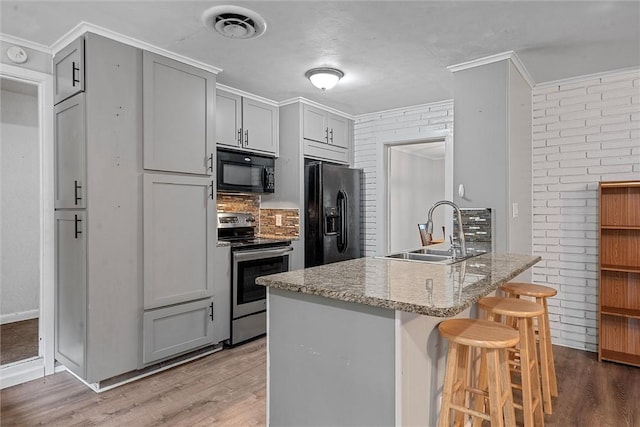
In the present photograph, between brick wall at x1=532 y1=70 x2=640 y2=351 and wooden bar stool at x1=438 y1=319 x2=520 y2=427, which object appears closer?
wooden bar stool at x1=438 y1=319 x2=520 y2=427

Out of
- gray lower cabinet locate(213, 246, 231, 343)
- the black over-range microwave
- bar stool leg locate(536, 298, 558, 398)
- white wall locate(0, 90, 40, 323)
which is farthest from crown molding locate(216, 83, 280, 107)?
bar stool leg locate(536, 298, 558, 398)

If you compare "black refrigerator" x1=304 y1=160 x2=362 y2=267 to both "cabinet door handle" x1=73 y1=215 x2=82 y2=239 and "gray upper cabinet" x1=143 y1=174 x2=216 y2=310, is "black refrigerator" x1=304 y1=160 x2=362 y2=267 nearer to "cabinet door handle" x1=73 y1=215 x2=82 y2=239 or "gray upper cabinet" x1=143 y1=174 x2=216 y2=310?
"gray upper cabinet" x1=143 y1=174 x2=216 y2=310

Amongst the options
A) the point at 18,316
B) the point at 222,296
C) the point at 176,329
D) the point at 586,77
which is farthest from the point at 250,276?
the point at 586,77

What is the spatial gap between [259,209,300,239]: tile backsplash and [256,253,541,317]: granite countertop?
1953mm

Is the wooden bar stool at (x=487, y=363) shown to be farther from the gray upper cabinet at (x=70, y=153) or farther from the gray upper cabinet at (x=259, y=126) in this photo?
the gray upper cabinet at (x=259, y=126)

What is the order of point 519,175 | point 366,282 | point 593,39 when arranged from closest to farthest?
point 366,282 → point 593,39 → point 519,175

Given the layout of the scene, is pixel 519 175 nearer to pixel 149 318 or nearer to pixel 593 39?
pixel 593 39

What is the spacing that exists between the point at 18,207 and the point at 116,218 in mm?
2187

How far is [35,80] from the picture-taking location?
2.72 m

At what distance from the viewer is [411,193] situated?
23.8 ft

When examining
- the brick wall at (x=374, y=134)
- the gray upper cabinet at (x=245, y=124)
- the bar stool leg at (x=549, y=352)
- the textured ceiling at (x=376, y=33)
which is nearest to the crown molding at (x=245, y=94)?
the gray upper cabinet at (x=245, y=124)

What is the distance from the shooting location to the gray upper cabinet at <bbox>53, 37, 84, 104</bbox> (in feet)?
8.17

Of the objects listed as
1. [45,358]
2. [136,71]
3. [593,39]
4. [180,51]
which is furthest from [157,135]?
[593,39]

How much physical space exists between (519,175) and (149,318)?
2958 millimetres
